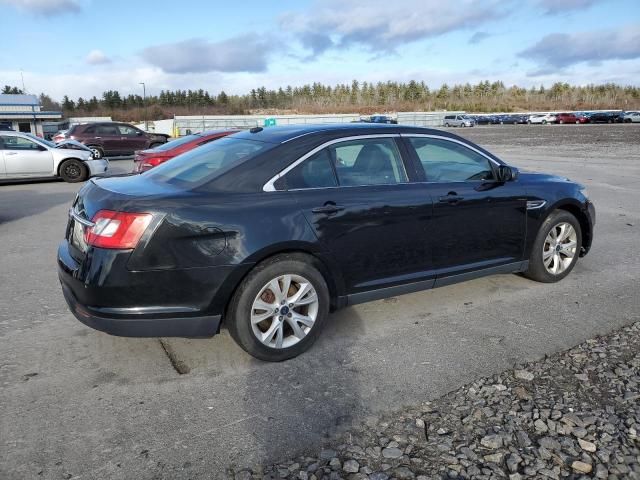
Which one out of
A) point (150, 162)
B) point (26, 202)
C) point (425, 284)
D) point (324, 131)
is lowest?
point (26, 202)

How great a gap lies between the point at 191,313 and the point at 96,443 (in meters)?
0.92

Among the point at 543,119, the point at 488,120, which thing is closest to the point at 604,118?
the point at 543,119

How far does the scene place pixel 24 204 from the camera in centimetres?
1043

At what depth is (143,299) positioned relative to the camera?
323 centimetres

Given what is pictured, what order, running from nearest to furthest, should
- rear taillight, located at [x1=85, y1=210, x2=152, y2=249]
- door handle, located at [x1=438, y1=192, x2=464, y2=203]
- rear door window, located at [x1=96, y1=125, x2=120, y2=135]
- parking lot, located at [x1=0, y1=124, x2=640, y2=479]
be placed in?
parking lot, located at [x1=0, y1=124, x2=640, y2=479] → rear taillight, located at [x1=85, y1=210, x2=152, y2=249] → door handle, located at [x1=438, y1=192, x2=464, y2=203] → rear door window, located at [x1=96, y1=125, x2=120, y2=135]

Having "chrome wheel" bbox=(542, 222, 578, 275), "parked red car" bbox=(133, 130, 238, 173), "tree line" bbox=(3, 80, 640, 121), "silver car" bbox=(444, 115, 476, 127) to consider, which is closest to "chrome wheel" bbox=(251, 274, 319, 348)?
"chrome wheel" bbox=(542, 222, 578, 275)

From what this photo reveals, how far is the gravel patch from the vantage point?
2566 millimetres

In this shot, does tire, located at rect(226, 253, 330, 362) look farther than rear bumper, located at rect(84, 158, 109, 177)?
No

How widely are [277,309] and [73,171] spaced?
1246 centimetres

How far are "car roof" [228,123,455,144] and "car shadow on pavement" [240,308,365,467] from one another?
5.20 ft

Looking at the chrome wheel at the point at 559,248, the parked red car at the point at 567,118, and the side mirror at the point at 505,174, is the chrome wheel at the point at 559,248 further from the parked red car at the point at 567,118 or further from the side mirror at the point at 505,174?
the parked red car at the point at 567,118

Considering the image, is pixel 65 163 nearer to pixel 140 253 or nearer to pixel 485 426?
pixel 140 253

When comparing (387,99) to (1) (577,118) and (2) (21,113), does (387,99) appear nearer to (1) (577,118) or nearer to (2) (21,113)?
(1) (577,118)

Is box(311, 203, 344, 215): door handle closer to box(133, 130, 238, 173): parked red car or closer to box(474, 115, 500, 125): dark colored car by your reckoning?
box(133, 130, 238, 173): parked red car
